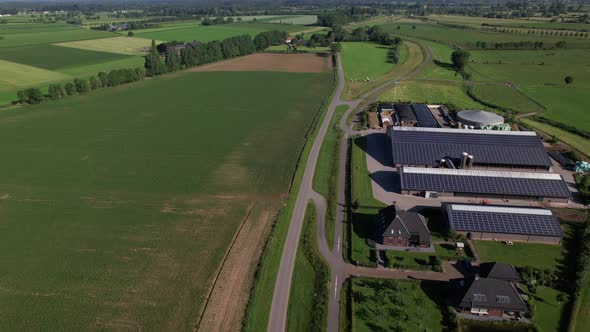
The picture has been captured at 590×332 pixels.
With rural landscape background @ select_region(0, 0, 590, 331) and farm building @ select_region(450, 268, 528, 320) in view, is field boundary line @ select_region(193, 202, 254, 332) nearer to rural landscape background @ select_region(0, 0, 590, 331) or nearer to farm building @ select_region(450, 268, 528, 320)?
rural landscape background @ select_region(0, 0, 590, 331)

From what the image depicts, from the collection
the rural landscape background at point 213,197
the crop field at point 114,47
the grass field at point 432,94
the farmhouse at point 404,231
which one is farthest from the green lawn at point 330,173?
the crop field at point 114,47

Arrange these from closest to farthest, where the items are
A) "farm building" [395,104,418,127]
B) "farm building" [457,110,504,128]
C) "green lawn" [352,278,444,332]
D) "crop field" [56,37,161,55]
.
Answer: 1. "green lawn" [352,278,444,332]
2. "farm building" [457,110,504,128]
3. "farm building" [395,104,418,127]
4. "crop field" [56,37,161,55]

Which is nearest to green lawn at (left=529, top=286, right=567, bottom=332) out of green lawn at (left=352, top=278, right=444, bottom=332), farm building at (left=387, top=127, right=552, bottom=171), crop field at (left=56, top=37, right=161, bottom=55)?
green lawn at (left=352, top=278, right=444, bottom=332)

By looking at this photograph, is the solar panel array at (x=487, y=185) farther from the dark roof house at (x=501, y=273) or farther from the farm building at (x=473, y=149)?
the dark roof house at (x=501, y=273)

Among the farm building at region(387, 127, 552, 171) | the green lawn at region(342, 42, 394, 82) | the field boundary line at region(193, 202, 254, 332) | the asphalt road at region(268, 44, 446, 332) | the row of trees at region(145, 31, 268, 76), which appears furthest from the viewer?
the row of trees at region(145, 31, 268, 76)

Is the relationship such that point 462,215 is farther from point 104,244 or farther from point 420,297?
point 104,244

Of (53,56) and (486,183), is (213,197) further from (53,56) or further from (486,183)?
(53,56)

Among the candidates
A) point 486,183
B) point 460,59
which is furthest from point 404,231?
point 460,59

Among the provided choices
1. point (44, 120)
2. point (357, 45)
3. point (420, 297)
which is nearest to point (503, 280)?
point (420, 297)
